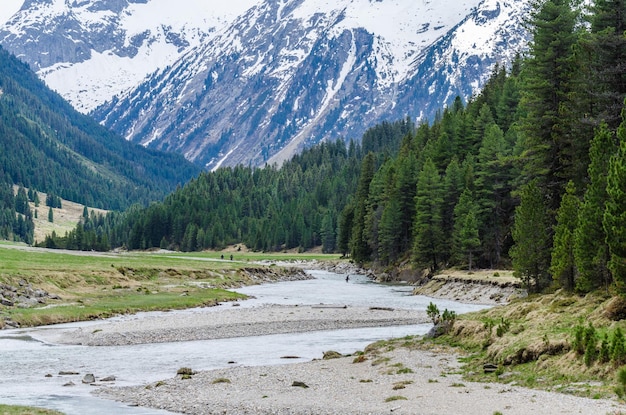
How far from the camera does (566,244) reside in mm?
47781

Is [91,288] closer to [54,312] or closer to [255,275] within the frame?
[54,312]

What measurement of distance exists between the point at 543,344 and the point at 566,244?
50.2ft

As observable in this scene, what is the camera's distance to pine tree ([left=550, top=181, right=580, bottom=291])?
4756cm

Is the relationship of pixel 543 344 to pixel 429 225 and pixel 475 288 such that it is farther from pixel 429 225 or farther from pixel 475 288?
pixel 429 225

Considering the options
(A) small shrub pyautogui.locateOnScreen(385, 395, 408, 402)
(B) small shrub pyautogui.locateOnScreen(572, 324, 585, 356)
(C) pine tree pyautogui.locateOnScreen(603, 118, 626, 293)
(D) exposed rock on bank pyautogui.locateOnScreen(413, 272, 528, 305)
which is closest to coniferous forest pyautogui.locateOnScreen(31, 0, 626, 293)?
(C) pine tree pyautogui.locateOnScreen(603, 118, 626, 293)

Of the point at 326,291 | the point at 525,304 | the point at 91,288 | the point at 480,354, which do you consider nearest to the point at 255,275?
the point at 326,291

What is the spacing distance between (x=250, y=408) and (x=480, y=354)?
42.5 feet

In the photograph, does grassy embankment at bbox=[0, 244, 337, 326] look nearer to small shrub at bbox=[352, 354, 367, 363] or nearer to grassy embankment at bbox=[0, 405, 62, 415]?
grassy embankment at bbox=[0, 405, 62, 415]

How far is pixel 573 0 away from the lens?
67.6 meters

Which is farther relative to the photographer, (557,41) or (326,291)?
(326,291)

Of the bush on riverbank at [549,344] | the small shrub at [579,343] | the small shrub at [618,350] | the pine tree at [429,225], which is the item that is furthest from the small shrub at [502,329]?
the pine tree at [429,225]

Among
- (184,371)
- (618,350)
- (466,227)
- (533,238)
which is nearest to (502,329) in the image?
(618,350)

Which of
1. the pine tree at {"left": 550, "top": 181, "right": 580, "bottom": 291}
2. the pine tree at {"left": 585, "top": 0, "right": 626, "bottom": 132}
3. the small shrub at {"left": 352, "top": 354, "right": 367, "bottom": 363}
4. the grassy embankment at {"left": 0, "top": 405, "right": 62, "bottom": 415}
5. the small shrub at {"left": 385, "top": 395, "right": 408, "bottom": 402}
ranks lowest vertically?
the grassy embankment at {"left": 0, "top": 405, "right": 62, "bottom": 415}

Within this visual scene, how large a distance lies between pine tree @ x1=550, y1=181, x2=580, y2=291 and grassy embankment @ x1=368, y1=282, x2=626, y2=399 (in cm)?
151
